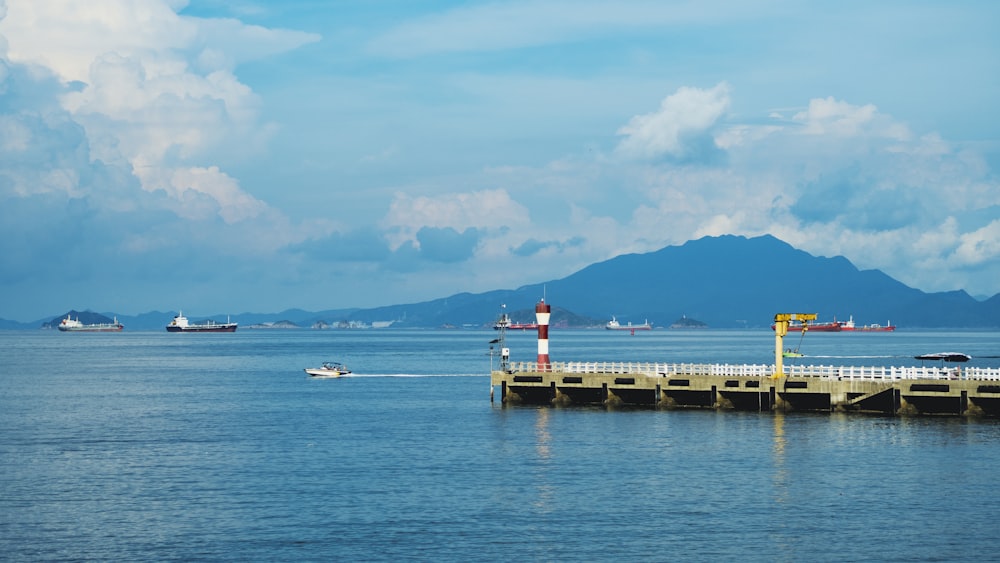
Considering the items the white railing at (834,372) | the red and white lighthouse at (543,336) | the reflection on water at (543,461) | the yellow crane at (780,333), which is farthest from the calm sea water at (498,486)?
the red and white lighthouse at (543,336)

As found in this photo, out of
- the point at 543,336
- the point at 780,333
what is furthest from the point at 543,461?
the point at 543,336

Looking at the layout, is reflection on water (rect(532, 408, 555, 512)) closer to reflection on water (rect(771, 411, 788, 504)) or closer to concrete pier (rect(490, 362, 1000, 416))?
concrete pier (rect(490, 362, 1000, 416))

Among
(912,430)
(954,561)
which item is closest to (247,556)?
(954,561)

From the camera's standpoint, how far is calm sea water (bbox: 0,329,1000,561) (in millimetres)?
39562

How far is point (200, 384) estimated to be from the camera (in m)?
127

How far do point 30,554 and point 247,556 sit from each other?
288 inches

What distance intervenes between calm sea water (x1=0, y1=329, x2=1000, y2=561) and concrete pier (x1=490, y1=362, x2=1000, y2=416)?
1.91 m

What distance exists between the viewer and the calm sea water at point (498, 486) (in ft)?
130

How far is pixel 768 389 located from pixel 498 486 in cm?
3068

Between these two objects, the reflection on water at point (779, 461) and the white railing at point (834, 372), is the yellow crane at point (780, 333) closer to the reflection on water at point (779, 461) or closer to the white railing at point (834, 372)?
the white railing at point (834, 372)

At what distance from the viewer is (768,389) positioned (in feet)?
248

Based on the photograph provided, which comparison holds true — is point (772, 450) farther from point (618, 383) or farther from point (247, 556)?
point (247, 556)

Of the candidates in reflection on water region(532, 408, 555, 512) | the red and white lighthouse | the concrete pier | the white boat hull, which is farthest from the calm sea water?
the white boat hull

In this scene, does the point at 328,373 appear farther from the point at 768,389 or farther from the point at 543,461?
the point at 543,461
